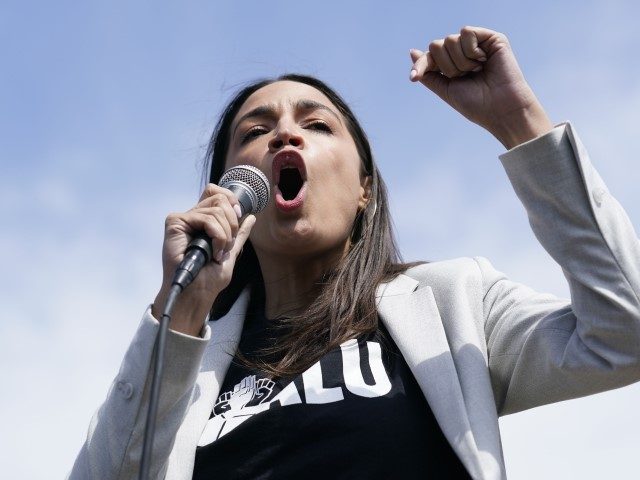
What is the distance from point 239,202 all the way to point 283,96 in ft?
3.88

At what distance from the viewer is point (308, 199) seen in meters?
3.65

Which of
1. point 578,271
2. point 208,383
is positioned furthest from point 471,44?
point 208,383

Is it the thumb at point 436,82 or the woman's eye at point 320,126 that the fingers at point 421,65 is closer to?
the thumb at point 436,82

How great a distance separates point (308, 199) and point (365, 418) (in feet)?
3.49

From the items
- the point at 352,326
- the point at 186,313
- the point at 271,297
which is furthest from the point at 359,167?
the point at 186,313

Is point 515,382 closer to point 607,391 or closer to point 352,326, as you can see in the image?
point 607,391

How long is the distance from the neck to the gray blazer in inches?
22.1

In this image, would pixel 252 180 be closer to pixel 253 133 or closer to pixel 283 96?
pixel 253 133

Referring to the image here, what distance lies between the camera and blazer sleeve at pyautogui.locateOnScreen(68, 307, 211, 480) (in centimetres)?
289

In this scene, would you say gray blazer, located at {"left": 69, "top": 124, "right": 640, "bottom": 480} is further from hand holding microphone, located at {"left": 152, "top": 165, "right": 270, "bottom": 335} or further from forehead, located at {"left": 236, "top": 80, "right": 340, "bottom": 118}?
forehead, located at {"left": 236, "top": 80, "right": 340, "bottom": 118}

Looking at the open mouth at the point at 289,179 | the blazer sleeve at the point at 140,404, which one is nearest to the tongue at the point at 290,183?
the open mouth at the point at 289,179

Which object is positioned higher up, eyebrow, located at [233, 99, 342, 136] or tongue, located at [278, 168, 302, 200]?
eyebrow, located at [233, 99, 342, 136]

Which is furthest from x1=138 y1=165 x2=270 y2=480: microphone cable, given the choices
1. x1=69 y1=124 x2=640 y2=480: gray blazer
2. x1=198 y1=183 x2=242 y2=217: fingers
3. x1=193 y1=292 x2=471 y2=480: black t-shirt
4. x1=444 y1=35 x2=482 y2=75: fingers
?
x1=444 y1=35 x2=482 y2=75: fingers

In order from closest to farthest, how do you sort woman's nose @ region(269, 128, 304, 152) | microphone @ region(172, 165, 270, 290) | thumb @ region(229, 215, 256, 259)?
microphone @ region(172, 165, 270, 290), thumb @ region(229, 215, 256, 259), woman's nose @ region(269, 128, 304, 152)
